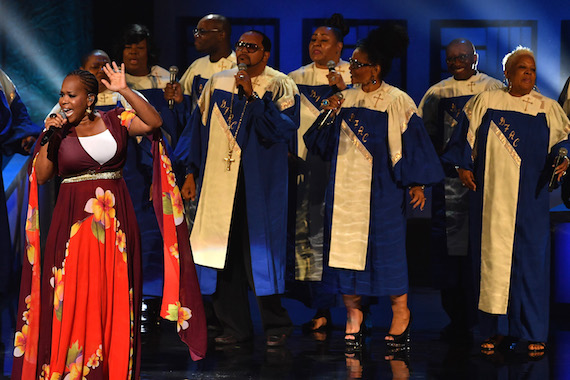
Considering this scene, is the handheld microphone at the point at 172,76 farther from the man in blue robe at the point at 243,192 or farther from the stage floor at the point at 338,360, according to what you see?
the stage floor at the point at 338,360

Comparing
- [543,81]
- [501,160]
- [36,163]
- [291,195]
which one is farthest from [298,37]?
[36,163]

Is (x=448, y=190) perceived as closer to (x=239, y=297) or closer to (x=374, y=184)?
(x=374, y=184)

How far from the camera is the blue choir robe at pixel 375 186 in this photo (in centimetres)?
602

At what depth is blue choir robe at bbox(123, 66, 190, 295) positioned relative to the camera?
6.74 meters

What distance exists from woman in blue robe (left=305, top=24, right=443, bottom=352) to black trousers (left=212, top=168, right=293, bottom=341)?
0.40 m

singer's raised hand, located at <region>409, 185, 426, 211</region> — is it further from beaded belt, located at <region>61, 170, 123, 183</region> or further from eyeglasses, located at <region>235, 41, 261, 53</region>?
beaded belt, located at <region>61, 170, 123, 183</region>

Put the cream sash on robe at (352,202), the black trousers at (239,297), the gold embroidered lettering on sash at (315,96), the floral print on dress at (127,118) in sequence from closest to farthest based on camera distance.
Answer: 1. the floral print on dress at (127,118)
2. the cream sash on robe at (352,202)
3. the black trousers at (239,297)
4. the gold embroidered lettering on sash at (315,96)

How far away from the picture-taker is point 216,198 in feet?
20.3

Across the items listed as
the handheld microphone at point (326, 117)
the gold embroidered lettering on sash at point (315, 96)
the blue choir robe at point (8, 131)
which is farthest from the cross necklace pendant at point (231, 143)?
the blue choir robe at point (8, 131)

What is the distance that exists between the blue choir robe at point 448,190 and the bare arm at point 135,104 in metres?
2.55

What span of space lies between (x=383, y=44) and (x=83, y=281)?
2391 millimetres

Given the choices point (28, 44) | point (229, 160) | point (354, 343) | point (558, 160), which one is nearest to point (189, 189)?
point (229, 160)

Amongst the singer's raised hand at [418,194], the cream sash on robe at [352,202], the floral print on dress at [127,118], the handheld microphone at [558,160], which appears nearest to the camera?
the floral print on dress at [127,118]

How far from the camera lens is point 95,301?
4.64 metres
